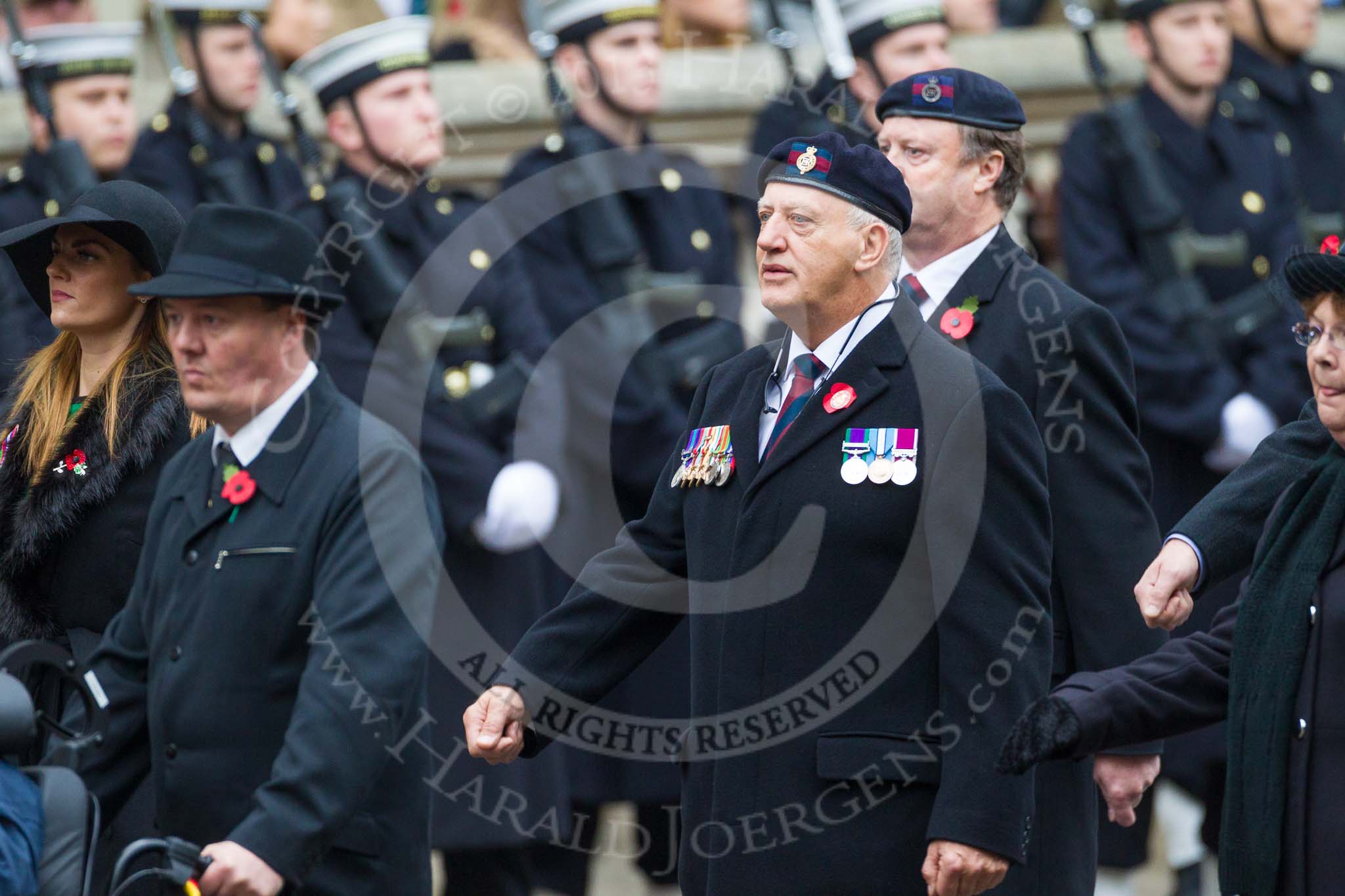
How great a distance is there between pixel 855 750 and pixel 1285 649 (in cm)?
75

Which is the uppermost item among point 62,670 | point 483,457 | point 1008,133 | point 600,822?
point 1008,133

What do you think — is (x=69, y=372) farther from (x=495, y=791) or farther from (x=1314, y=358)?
(x=1314, y=358)

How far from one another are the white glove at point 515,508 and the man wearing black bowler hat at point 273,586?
2028 mm

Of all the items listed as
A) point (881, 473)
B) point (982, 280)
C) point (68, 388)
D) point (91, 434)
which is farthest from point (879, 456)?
point (68, 388)

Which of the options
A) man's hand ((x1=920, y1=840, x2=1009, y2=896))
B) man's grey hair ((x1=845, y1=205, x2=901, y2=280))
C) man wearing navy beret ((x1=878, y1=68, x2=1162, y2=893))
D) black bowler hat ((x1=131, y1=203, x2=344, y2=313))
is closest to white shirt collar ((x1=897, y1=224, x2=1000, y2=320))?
man wearing navy beret ((x1=878, y1=68, x2=1162, y2=893))

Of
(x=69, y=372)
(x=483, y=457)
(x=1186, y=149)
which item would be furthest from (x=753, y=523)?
(x=1186, y=149)

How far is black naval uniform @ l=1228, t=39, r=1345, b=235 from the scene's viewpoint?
796cm

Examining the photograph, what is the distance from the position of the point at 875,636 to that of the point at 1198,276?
3.48 metres

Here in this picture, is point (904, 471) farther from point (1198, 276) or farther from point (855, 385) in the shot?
point (1198, 276)

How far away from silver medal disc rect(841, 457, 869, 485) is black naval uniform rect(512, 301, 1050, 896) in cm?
1

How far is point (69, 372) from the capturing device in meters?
5.07

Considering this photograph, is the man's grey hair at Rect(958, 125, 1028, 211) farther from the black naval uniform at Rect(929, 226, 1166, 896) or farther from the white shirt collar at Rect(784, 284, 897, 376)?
the white shirt collar at Rect(784, 284, 897, 376)

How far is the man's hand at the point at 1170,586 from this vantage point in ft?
13.5

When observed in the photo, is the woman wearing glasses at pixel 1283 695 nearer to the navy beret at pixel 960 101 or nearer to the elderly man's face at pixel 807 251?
the elderly man's face at pixel 807 251
